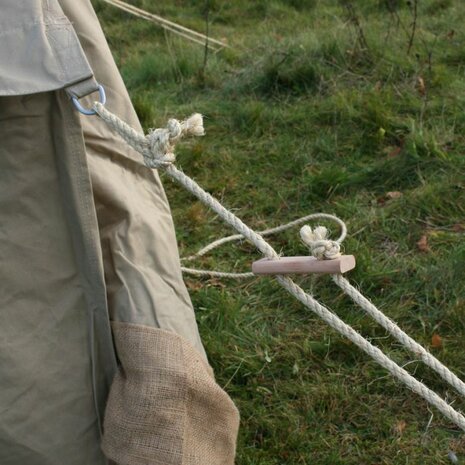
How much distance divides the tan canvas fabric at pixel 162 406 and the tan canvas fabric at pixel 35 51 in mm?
550

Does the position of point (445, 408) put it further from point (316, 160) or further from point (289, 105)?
point (289, 105)

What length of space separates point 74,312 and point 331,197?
1864 mm

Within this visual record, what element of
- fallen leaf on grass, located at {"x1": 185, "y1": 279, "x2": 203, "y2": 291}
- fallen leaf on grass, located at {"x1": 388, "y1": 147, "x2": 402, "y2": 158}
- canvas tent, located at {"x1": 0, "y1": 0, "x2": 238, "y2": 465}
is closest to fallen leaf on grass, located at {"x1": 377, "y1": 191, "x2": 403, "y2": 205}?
fallen leaf on grass, located at {"x1": 388, "y1": 147, "x2": 402, "y2": 158}

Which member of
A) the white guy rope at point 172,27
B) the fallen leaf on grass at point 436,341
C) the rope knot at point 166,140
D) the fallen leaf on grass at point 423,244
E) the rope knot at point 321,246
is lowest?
the white guy rope at point 172,27

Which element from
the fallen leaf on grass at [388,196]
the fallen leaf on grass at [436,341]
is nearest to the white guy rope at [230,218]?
the fallen leaf on grass at [436,341]

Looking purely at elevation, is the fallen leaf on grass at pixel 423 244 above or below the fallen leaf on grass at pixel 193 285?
above

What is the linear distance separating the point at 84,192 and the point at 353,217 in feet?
5.72

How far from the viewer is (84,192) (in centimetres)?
174

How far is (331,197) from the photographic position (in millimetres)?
3473

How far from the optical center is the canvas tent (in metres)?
1.68

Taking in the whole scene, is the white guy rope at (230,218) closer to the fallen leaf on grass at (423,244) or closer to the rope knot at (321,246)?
the rope knot at (321,246)

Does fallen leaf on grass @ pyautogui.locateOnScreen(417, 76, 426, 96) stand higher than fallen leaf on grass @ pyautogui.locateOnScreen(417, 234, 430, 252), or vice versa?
fallen leaf on grass @ pyautogui.locateOnScreen(417, 234, 430, 252)

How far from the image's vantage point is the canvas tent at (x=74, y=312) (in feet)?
5.50

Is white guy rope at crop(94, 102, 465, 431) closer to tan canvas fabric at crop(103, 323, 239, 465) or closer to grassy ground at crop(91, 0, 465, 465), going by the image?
tan canvas fabric at crop(103, 323, 239, 465)
